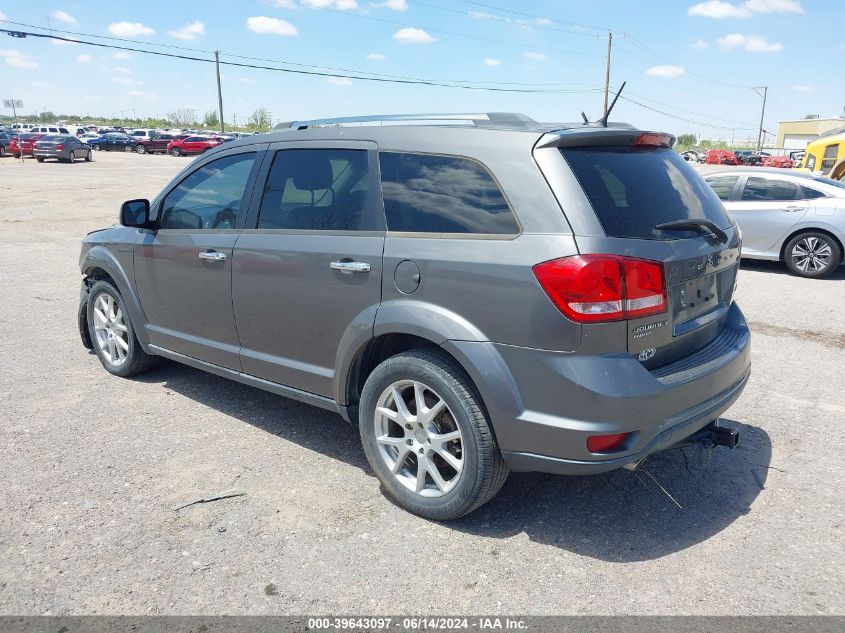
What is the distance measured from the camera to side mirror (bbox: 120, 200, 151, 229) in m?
4.68

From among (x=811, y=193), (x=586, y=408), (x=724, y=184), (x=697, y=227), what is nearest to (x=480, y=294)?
(x=586, y=408)

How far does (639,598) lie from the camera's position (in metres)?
2.70

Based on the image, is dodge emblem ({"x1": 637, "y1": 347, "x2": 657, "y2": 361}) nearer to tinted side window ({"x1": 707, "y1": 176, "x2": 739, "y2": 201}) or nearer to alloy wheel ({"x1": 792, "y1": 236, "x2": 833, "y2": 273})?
alloy wheel ({"x1": 792, "y1": 236, "x2": 833, "y2": 273})

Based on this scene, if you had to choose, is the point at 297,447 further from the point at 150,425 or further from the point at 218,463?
the point at 150,425

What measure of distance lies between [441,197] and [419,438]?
3.82 feet

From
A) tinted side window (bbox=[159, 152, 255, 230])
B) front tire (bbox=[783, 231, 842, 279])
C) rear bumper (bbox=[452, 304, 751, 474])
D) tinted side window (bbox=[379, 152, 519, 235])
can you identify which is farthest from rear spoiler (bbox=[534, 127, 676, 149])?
front tire (bbox=[783, 231, 842, 279])

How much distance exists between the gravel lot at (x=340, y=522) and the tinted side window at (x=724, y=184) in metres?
6.27

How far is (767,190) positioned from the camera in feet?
33.7

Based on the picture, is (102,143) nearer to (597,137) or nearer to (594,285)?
(597,137)

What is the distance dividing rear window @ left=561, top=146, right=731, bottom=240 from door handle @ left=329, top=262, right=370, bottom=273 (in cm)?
109

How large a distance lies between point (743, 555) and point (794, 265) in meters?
8.28

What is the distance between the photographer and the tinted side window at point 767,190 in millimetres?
10062

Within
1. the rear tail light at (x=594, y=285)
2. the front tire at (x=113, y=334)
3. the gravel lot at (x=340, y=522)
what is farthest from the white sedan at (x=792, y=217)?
the front tire at (x=113, y=334)

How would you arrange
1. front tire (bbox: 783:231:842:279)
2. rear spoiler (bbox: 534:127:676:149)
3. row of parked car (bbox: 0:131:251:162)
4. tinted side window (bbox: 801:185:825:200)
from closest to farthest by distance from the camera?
rear spoiler (bbox: 534:127:676:149), front tire (bbox: 783:231:842:279), tinted side window (bbox: 801:185:825:200), row of parked car (bbox: 0:131:251:162)
